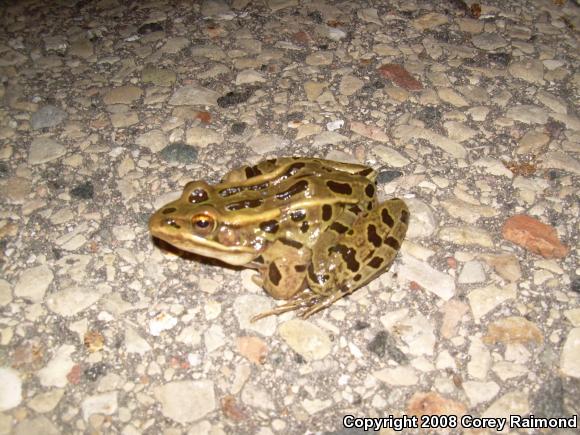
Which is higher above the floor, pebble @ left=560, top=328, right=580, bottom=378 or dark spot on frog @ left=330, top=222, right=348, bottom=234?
dark spot on frog @ left=330, top=222, right=348, bottom=234

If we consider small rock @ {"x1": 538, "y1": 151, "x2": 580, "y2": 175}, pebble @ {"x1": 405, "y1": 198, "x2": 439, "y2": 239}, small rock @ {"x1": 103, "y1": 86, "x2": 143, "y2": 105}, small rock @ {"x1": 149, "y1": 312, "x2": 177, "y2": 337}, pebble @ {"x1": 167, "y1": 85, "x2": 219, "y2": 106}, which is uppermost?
pebble @ {"x1": 167, "y1": 85, "x2": 219, "y2": 106}

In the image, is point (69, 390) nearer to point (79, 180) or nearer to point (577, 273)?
point (79, 180)

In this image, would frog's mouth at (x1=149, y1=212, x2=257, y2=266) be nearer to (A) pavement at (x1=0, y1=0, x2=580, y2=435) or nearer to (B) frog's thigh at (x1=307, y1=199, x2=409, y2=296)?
(A) pavement at (x1=0, y1=0, x2=580, y2=435)

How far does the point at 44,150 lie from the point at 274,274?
173cm

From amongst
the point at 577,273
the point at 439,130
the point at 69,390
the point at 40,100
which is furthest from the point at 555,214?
the point at 40,100

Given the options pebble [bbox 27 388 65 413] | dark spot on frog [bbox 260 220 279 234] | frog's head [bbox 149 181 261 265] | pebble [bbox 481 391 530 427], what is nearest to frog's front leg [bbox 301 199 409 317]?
dark spot on frog [bbox 260 220 279 234]

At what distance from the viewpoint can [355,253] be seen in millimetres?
2693

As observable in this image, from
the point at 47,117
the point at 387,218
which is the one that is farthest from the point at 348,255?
the point at 47,117

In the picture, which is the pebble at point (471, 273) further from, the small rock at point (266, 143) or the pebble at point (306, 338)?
the small rock at point (266, 143)

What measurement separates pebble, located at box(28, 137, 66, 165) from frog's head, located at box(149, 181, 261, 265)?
3.63 feet

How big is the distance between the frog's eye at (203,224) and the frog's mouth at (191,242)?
3cm

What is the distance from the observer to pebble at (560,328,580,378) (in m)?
2.51

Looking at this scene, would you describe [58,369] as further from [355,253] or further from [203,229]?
[355,253]

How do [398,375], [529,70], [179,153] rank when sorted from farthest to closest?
[529,70] → [179,153] → [398,375]
